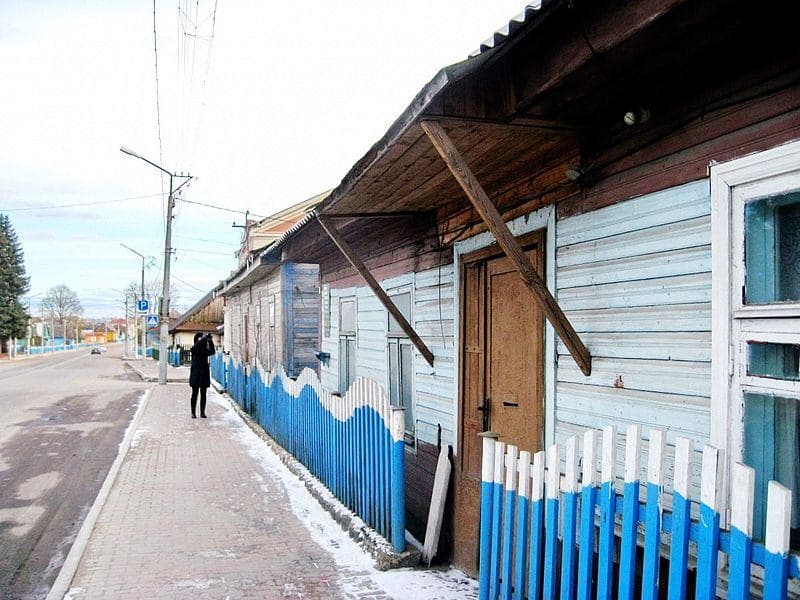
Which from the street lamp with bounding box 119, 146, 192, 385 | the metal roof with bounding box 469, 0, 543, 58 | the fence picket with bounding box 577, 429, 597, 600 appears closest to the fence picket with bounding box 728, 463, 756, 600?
the fence picket with bounding box 577, 429, 597, 600

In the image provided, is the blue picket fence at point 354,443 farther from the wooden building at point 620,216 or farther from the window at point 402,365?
the window at point 402,365

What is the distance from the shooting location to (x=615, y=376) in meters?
3.54

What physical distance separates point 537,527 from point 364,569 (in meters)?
1.98

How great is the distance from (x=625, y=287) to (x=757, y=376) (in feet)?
3.30

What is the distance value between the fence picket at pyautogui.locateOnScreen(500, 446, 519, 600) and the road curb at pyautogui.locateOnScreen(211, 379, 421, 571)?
146cm

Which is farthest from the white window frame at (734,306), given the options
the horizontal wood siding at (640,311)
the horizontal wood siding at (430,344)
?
the horizontal wood siding at (430,344)

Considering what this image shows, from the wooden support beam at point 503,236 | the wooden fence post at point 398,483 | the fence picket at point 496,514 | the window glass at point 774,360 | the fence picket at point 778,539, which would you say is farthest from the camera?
the wooden fence post at point 398,483

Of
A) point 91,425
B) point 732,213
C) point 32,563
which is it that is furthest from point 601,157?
point 91,425

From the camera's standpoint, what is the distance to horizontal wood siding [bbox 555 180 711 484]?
2.99m

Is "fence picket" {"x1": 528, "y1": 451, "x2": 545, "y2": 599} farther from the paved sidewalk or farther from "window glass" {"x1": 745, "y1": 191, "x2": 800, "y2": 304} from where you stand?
"window glass" {"x1": 745, "y1": 191, "x2": 800, "y2": 304}

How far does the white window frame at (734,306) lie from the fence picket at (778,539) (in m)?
0.58

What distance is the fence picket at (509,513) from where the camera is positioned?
364 cm

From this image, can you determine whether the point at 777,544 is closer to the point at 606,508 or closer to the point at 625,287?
the point at 606,508

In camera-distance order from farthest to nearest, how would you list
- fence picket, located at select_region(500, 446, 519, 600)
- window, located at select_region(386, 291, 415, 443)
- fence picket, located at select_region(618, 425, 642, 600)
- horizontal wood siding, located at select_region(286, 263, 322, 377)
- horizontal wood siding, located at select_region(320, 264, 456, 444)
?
horizontal wood siding, located at select_region(286, 263, 322, 377) → window, located at select_region(386, 291, 415, 443) → horizontal wood siding, located at select_region(320, 264, 456, 444) → fence picket, located at select_region(500, 446, 519, 600) → fence picket, located at select_region(618, 425, 642, 600)
